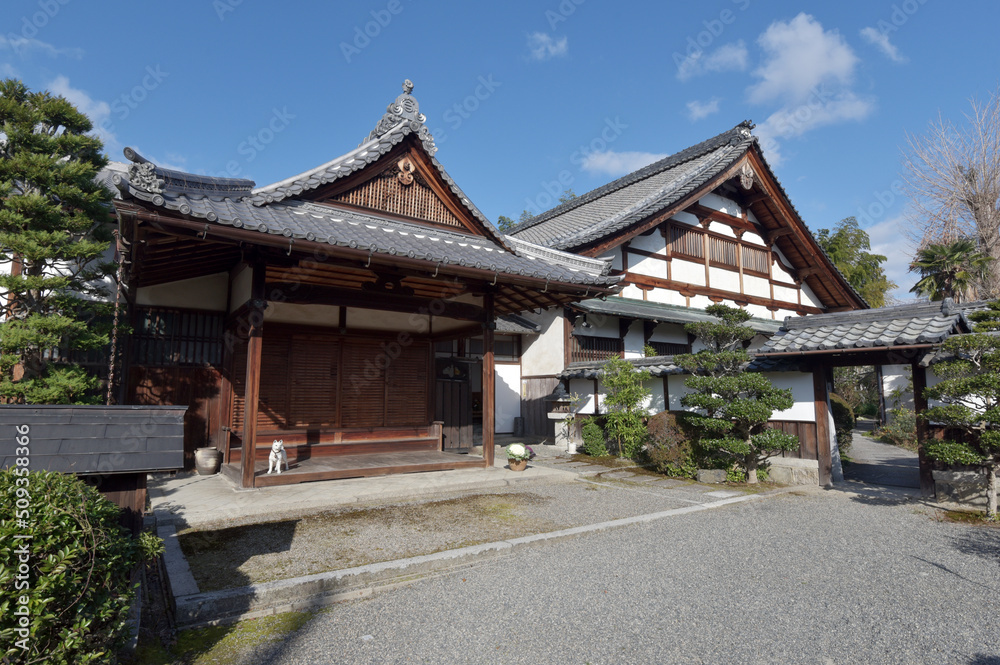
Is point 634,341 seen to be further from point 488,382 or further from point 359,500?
point 359,500

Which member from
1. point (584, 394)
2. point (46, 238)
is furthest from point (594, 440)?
point (46, 238)

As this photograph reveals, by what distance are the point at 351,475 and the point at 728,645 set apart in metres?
6.63

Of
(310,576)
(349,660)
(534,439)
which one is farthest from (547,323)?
(349,660)

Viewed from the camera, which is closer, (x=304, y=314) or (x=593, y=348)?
(x=304, y=314)

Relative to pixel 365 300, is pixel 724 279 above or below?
above

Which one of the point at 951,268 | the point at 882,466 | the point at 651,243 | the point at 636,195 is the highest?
the point at 636,195

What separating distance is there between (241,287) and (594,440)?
29.6 feet

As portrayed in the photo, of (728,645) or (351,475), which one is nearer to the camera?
(728,645)

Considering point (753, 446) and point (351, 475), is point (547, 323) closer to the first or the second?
point (753, 446)

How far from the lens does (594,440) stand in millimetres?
13820

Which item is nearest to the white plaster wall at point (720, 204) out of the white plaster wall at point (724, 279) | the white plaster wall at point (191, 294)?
the white plaster wall at point (724, 279)

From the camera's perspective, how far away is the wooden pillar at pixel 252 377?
7.84 metres

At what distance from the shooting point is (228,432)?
9.70m

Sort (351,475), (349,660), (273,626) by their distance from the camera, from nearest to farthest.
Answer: (349,660), (273,626), (351,475)
